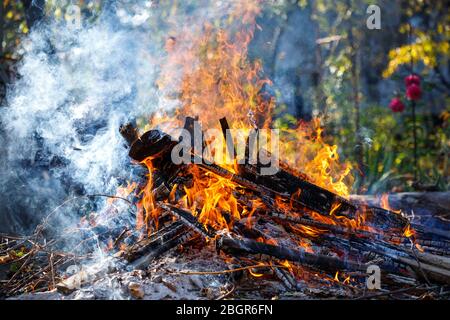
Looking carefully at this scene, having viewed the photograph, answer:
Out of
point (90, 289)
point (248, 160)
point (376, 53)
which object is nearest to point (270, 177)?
point (248, 160)

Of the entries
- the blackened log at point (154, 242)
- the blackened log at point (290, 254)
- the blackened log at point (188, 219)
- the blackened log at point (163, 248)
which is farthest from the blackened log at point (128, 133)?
the blackened log at point (290, 254)

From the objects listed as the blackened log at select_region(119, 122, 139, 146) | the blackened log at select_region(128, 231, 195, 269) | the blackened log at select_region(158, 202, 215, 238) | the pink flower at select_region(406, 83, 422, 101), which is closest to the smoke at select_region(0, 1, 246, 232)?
the blackened log at select_region(119, 122, 139, 146)

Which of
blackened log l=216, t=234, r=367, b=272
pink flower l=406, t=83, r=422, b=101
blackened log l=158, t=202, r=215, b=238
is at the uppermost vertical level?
pink flower l=406, t=83, r=422, b=101

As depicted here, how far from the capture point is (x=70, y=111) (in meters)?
5.01

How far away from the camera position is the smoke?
192 inches

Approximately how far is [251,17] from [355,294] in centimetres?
618

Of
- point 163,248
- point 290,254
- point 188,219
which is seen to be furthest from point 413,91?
point 163,248

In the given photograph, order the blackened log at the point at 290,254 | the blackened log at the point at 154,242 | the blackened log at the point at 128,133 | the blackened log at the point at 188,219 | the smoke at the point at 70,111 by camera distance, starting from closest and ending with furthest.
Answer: the blackened log at the point at 290,254 < the blackened log at the point at 154,242 < the blackened log at the point at 188,219 < the blackened log at the point at 128,133 < the smoke at the point at 70,111

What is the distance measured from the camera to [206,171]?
414cm

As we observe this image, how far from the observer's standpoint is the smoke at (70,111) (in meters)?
4.87

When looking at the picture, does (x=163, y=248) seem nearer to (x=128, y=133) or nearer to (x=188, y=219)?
(x=188, y=219)

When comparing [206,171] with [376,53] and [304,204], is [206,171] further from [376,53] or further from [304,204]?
[376,53]

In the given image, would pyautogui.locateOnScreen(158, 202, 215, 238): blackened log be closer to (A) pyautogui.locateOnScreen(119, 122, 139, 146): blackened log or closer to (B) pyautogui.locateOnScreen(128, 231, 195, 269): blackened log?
(B) pyautogui.locateOnScreen(128, 231, 195, 269): blackened log

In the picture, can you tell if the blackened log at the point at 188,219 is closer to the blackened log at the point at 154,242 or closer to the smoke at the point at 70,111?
the blackened log at the point at 154,242
